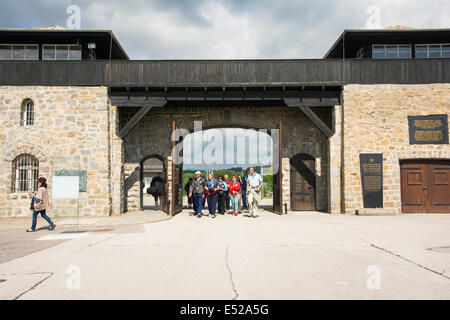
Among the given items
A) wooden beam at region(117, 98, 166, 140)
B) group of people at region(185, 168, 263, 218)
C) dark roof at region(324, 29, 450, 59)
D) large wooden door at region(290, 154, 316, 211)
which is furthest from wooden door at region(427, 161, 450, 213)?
wooden beam at region(117, 98, 166, 140)

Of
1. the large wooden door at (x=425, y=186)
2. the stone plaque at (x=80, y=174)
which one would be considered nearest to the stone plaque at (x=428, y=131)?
the large wooden door at (x=425, y=186)

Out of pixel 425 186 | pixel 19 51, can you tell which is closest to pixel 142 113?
pixel 19 51

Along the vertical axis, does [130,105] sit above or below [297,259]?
above

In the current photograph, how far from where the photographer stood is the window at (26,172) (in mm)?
13203

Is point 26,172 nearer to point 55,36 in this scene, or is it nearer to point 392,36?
point 55,36

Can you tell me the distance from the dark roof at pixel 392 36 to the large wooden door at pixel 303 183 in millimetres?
5666

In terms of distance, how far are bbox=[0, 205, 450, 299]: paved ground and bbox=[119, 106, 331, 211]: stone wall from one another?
21.1 ft

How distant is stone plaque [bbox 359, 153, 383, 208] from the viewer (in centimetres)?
1305

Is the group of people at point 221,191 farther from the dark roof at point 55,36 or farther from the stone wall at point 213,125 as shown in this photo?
the dark roof at point 55,36

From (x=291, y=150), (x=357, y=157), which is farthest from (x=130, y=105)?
(x=357, y=157)

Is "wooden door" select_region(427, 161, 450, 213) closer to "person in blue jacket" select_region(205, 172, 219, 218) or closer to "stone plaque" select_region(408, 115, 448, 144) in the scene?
"stone plaque" select_region(408, 115, 448, 144)

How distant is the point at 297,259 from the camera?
212 inches

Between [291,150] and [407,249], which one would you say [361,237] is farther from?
[291,150]

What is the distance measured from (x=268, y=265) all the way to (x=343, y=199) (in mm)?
9203
